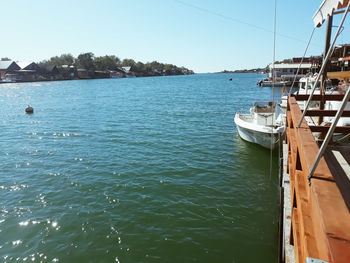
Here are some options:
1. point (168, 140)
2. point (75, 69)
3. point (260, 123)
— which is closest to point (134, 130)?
point (168, 140)

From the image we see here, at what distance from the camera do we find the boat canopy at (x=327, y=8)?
4591 millimetres

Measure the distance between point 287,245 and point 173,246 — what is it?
3327 millimetres

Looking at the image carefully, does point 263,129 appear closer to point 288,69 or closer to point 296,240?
point 296,240

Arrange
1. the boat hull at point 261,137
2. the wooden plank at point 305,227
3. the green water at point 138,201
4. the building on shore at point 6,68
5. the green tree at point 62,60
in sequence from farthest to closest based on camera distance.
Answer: the green tree at point 62,60, the building on shore at point 6,68, the boat hull at point 261,137, the green water at point 138,201, the wooden plank at point 305,227

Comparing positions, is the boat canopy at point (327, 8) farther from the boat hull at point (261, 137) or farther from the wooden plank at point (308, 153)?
the boat hull at point (261, 137)

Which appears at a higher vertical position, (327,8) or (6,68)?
(6,68)

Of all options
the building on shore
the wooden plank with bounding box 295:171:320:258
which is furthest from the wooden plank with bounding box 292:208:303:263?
the building on shore

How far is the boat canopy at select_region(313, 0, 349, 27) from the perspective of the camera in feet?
15.1

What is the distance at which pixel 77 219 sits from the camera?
767 centimetres

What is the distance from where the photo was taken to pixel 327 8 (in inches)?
198

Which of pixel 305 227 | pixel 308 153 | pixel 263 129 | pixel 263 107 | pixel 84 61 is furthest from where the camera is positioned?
pixel 84 61

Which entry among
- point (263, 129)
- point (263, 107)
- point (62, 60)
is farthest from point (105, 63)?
point (263, 129)

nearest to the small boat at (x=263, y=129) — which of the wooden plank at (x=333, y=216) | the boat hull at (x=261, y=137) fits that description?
the boat hull at (x=261, y=137)

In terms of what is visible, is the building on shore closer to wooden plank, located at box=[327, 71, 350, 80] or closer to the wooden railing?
wooden plank, located at box=[327, 71, 350, 80]
